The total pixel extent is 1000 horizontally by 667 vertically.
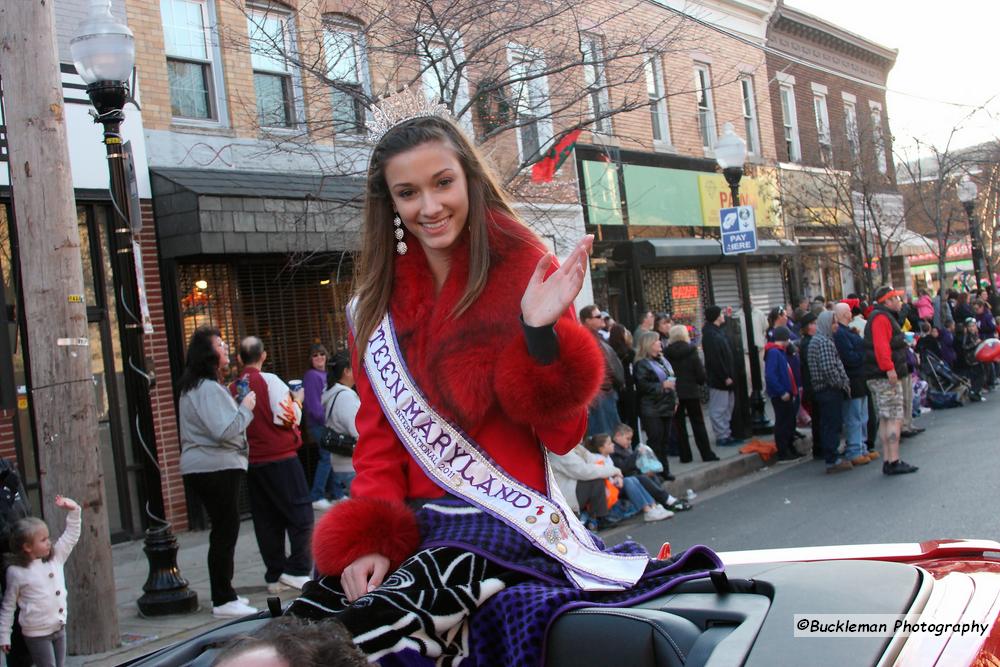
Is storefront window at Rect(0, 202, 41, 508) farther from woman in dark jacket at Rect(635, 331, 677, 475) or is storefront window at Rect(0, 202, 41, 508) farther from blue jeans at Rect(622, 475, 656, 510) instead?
woman in dark jacket at Rect(635, 331, 677, 475)

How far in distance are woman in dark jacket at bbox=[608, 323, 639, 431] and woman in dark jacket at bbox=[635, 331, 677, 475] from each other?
0.66 feet

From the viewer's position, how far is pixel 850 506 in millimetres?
8922

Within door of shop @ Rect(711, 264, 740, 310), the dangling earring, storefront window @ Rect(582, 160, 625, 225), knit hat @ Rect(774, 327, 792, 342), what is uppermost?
storefront window @ Rect(582, 160, 625, 225)

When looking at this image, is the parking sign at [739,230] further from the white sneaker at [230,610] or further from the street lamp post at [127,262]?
the white sneaker at [230,610]

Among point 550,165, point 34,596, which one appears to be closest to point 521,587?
point 34,596

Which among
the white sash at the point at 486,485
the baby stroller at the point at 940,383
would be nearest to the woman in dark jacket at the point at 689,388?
the baby stroller at the point at 940,383

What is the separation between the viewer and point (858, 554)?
2.56m

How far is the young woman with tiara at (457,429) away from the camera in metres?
2.12

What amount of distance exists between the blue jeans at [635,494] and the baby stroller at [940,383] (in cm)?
843

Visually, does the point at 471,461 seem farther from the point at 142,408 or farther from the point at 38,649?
the point at 142,408

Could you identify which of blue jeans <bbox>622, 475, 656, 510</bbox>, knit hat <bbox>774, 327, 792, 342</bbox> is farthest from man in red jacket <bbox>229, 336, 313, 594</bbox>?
knit hat <bbox>774, 327, 792, 342</bbox>

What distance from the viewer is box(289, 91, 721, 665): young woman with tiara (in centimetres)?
212

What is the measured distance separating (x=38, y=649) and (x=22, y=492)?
2.82 feet

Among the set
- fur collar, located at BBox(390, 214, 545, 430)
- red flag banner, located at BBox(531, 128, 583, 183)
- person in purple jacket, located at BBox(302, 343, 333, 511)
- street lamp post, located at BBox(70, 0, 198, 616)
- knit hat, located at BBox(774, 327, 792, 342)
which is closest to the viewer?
fur collar, located at BBox(390, 214, 545, 430)
